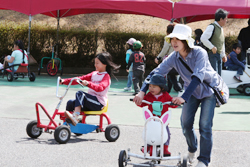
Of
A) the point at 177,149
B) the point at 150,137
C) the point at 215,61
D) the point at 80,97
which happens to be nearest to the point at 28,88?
the point at 215,61

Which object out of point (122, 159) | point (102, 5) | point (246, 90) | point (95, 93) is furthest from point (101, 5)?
point (122, 159)

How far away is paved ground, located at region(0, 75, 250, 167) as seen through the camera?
4.73 m

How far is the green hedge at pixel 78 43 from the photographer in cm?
1597

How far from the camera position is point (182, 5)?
41.3 ft

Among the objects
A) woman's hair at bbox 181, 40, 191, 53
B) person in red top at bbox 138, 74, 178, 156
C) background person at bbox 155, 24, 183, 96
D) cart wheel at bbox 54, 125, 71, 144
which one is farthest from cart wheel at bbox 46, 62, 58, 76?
woman's hair at bbox 181, 40, 191, 53

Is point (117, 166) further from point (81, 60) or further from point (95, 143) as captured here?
point (81, 60)

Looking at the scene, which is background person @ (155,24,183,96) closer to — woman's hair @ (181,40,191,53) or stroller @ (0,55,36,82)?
stroller @ (0,55,36,82)

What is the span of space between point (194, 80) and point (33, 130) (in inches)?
106

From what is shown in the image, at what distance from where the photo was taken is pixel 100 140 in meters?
5.77

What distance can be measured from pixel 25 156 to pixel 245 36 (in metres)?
9.35

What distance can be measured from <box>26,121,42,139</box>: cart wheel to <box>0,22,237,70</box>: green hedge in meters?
10.4

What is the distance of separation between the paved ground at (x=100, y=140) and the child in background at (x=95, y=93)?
433 mm

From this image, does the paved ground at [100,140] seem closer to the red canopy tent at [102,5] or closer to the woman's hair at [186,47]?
the woman's hair at [186,47]

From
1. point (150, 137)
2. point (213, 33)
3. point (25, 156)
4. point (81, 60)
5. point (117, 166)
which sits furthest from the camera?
point (81, 60)
